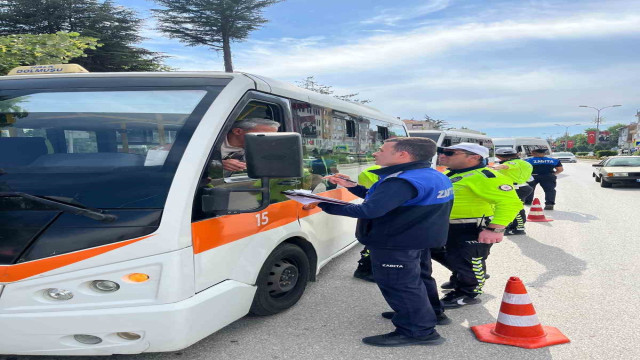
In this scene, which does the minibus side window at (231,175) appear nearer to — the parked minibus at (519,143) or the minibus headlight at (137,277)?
the minibus headlight at (137,277)

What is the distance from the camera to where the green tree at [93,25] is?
1792 cm

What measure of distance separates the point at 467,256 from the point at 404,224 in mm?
1241

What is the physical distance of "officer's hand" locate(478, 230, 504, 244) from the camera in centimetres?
377

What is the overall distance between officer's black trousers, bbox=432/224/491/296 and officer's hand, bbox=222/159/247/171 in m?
2.09

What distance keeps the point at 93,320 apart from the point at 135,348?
297 mm

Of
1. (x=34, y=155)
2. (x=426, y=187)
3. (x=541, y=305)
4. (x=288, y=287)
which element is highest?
(x=34, y=155)

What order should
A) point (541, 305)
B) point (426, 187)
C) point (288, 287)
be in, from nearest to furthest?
1. point (426, 187)
2. point (288, 287)
3. point (541, 305)

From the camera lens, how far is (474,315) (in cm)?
389

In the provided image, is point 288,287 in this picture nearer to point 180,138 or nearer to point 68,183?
point 180,138

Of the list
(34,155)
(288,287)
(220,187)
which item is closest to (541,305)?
(288,287)

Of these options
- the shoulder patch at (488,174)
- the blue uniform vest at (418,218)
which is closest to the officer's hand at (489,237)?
the shoulder patch at (488,174)

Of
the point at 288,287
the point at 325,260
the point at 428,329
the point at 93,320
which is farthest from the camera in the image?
the point at 325,260

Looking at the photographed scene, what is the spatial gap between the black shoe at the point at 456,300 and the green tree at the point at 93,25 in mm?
17811

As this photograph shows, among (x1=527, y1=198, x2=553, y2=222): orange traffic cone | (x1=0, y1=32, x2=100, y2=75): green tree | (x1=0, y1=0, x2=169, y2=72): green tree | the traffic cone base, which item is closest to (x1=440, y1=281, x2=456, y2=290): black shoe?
the traffic cone base
